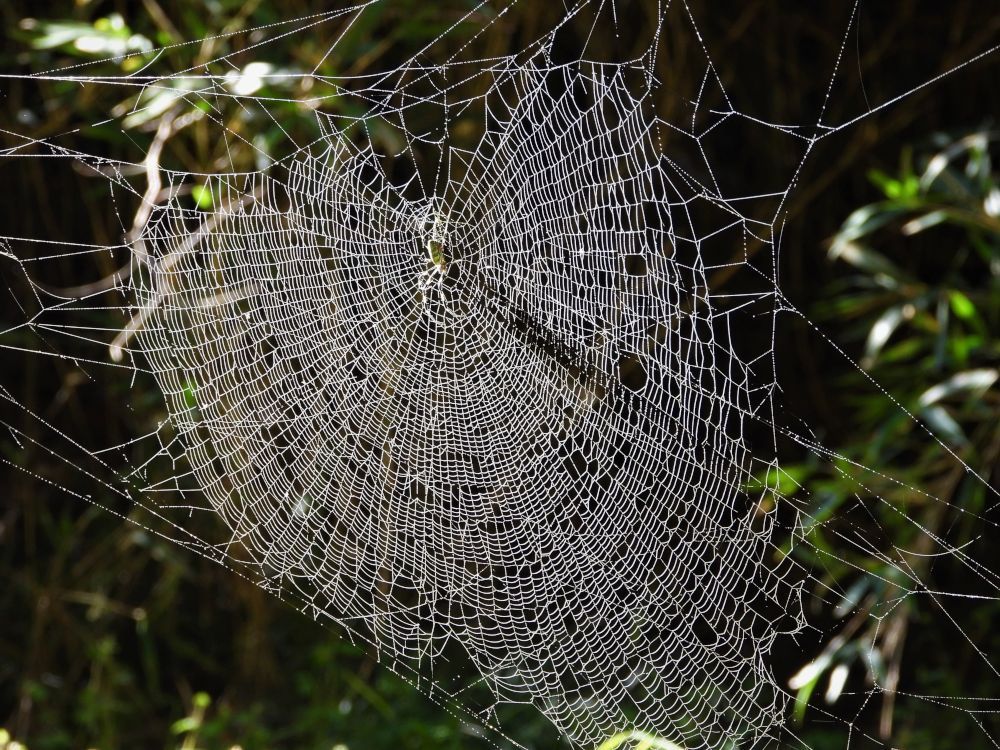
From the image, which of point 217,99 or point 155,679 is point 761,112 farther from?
point 155,679

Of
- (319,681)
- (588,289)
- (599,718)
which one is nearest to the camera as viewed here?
(588,289)

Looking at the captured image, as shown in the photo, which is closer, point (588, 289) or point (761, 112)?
point (588, 289)

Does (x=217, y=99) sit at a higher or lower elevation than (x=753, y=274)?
higher

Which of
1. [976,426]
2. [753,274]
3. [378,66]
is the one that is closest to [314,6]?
[378,66]

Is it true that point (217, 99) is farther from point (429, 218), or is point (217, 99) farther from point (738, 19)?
point (738, 19)

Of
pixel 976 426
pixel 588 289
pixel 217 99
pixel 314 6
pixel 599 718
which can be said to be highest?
pixel 314 6

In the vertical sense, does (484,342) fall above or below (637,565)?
above

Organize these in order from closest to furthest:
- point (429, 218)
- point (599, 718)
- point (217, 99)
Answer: point (429, 218) < point (599, 718) < point (217, 99)

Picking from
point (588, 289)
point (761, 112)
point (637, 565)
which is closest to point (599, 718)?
point (637, 565)

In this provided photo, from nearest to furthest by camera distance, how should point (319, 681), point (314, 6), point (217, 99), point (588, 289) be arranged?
point (588, 289)
point (217, 99)
point (314, 6)
point (319, 681)
